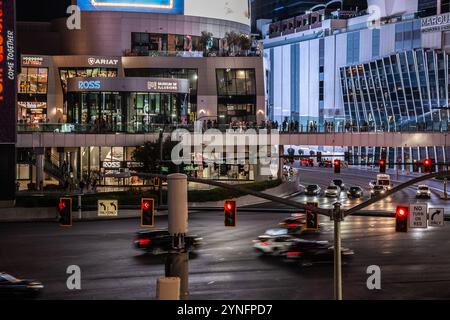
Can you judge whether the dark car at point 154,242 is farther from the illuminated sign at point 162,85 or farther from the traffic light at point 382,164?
the illuminated sign at point 162,85

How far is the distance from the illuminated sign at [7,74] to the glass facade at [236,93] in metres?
40.5

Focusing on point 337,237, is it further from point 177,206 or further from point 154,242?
point 154,242

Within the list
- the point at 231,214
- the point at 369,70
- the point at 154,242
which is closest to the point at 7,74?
the point at 154,242

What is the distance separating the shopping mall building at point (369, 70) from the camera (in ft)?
347

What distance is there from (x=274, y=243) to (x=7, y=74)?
28.9 metres

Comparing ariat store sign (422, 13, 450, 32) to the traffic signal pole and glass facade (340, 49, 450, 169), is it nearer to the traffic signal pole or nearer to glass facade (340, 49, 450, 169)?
glass facade (340, 49, 450, 169)

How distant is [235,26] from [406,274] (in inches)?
3080

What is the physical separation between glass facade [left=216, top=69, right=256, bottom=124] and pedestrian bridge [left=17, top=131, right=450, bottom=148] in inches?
858

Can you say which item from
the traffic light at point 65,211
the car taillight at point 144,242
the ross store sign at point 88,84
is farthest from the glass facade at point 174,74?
the traffic light at point 65,211

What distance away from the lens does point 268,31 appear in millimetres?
176250

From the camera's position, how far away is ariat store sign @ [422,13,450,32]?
342ft

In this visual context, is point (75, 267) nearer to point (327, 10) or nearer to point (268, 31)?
point (327, 10)

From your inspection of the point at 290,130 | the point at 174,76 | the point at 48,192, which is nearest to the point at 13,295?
the point at 48,192

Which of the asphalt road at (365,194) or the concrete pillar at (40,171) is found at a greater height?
the concrete pillar at (40,171)
